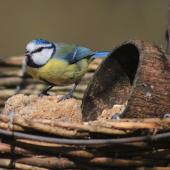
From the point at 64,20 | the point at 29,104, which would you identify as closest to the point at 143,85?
the point at 29,104

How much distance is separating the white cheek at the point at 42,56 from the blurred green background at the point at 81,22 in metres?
1.19

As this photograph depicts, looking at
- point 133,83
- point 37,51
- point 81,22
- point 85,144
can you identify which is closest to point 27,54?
point 37,51

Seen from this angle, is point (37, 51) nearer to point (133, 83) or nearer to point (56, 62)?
point (56, 62)

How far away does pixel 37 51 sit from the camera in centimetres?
206

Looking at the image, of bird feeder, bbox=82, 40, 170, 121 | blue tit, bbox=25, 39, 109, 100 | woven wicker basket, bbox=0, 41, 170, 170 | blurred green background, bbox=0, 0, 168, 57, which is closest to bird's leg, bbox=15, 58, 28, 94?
blue tit, bbox=25, 39, 109, 100

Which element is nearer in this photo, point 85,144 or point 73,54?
point 85,144

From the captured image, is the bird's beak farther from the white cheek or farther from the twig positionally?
the twig

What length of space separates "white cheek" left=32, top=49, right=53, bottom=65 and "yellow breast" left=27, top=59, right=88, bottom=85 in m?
0.02

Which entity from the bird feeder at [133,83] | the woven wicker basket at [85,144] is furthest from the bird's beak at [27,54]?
the woven wicker basket at [85,144]

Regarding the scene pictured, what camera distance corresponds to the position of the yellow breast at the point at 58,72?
2.04 m

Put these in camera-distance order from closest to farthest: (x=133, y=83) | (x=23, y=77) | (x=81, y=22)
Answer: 1. (x=133, y=83)
2. (x=23, y=77)
3. (x=81, y=22)

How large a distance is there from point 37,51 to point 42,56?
4cm

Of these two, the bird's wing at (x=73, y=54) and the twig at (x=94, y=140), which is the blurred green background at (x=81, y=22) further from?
the twig at (x=94, y=140)

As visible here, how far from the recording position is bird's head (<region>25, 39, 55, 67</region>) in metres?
2.03
